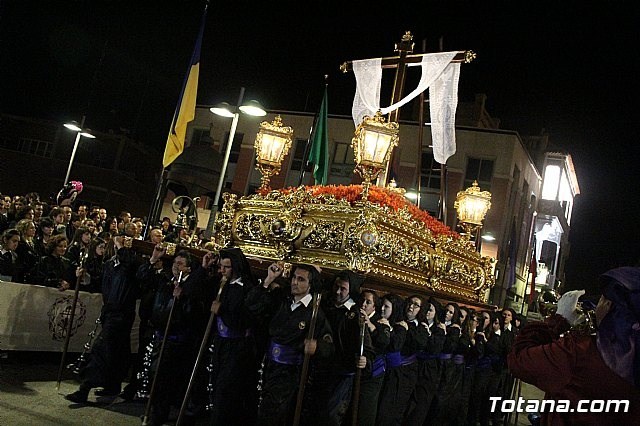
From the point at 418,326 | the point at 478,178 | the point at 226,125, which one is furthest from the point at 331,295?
the point at 226,125

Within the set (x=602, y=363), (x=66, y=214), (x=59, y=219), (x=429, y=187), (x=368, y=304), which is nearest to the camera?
(x=602, y=363)

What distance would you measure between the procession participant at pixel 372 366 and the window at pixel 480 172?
2199 centimetres

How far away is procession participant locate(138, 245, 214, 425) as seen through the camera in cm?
588

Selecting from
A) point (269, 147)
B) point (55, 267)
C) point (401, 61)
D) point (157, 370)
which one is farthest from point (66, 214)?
point (401, 61)

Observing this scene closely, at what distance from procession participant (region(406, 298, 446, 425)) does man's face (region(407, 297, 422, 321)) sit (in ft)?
0.65

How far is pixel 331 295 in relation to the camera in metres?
5.95

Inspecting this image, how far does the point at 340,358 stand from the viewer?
18.8 ft

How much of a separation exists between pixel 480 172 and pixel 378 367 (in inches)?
891

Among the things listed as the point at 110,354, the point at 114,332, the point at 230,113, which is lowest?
the point at 110,354

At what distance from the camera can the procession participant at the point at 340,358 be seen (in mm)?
5660

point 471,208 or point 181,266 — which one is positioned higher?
point 471,208

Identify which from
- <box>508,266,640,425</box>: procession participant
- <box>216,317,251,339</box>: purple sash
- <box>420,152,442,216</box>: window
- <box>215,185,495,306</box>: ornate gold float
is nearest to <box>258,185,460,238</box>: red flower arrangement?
<box>215,185,495,306</box>: ornate gold float

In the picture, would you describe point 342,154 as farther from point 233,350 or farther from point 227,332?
point 233,350

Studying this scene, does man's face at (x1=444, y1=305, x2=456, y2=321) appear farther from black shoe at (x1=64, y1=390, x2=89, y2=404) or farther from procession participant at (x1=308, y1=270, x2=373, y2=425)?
black shoe at (x1=64, y1=390, x2=89, y2=404)
